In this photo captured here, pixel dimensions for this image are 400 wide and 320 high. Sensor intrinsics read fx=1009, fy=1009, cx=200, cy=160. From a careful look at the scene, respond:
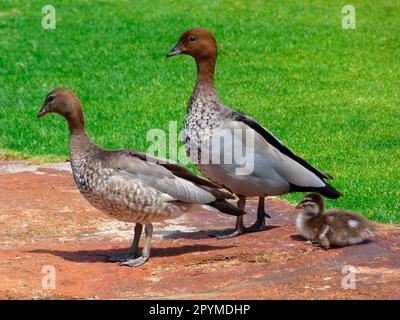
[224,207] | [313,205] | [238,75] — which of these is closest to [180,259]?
[224,207]

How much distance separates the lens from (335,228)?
25.5 feet

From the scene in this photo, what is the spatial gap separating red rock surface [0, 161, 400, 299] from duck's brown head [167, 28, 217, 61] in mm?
1513

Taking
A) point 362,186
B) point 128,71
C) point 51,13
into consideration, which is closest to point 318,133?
point 362,186

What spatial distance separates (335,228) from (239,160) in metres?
1.02

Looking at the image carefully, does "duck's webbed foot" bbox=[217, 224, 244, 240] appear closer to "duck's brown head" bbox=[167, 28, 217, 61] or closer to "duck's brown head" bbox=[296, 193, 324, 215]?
"duck's brown head" bbox=[296, 193, 324, 215]

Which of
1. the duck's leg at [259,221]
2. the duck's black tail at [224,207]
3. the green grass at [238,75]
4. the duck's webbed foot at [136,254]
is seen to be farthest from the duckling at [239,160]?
the green grass at [238,75]

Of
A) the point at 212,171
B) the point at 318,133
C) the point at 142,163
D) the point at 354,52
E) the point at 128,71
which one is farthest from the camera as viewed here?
the point at 354,52

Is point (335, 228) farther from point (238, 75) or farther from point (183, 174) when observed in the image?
point (238, 75)

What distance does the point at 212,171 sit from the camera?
834 cm

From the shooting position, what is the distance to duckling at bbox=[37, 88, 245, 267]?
24.9 ft

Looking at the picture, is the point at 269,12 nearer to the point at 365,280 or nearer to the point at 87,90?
the point at 87,90

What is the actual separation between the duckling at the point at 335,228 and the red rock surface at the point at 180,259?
71 mm

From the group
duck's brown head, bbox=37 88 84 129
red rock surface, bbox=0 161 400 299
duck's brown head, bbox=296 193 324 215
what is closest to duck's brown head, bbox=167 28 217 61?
duck's brown head, bbox=37 88 84 129

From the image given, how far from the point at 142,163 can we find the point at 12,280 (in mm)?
1377
